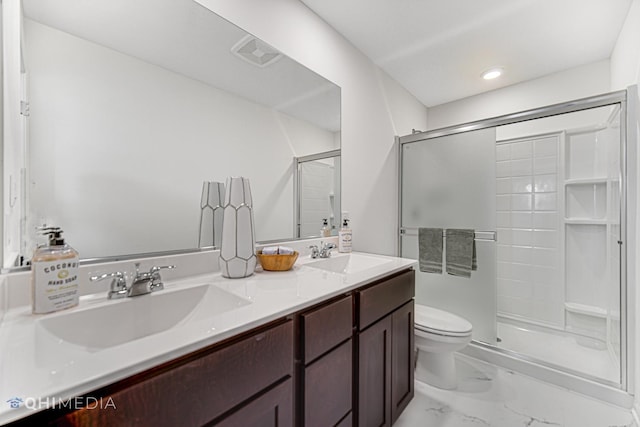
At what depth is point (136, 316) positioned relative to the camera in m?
0.82

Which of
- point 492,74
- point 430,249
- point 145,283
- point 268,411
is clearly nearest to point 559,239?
point 430,249

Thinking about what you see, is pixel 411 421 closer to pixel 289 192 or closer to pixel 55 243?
pixel 289 192

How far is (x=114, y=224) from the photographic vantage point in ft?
3.09

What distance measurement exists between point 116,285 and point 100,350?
0.72 ft

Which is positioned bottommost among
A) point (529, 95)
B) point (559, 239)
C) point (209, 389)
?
point (209, 389)

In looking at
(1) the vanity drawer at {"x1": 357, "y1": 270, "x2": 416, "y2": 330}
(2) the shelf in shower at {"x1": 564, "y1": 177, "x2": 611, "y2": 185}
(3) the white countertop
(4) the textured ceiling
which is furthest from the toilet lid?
(4) the textured ceiling

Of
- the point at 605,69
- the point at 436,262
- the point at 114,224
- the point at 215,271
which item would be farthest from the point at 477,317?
the point at 114,224

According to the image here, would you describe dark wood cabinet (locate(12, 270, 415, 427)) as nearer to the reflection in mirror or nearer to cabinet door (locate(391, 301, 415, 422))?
cabinet door (locate(391, 301, 415, 422))

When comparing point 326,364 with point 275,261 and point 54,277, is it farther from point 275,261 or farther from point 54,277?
point 54,277

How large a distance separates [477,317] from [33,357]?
2419 mm

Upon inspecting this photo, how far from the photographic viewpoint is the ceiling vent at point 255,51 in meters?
1.34

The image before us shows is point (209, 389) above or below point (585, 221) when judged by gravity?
below

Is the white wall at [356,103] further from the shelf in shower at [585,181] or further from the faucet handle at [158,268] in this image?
the shelf in shower at [585,181]

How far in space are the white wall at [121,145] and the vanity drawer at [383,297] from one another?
75 cm
